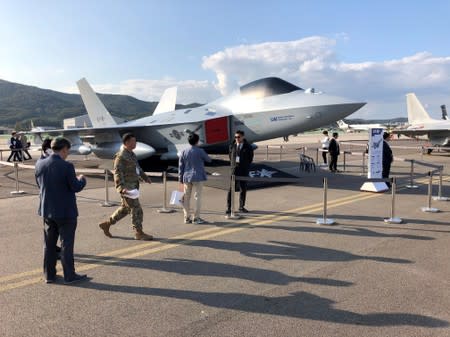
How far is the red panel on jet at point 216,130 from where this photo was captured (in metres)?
12.8

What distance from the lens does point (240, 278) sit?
4.48 metres

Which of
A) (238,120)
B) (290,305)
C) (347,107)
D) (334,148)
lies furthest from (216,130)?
(290,305)

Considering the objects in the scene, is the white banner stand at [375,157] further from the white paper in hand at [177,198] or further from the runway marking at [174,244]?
the white paper in hand at [177,198]

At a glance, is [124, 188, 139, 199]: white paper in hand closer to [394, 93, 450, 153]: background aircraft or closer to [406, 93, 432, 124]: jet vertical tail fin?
[394, 93, 450, 153]: background aircraft

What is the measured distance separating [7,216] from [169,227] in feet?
11.8

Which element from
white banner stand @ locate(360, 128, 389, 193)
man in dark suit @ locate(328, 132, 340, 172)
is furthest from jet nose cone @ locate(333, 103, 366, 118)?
man in dark suit @ locate(328, 132, 340, 172)

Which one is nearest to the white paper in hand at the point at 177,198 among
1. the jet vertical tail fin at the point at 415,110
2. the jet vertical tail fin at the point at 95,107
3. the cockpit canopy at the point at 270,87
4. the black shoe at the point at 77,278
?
the black shoe at the point at 77,278

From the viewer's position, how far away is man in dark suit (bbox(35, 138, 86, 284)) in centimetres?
424

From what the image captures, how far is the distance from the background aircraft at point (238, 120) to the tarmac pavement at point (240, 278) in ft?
14.3

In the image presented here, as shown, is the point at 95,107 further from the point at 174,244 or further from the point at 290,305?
the point at 290,305

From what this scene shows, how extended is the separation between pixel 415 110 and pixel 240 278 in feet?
97.1

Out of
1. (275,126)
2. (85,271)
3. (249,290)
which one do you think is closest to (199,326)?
(249,290)

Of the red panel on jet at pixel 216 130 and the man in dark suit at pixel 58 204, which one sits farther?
the red panel on jet at pixel 216 130

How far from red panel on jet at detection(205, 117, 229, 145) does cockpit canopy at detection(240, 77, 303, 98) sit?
51.6 inches
